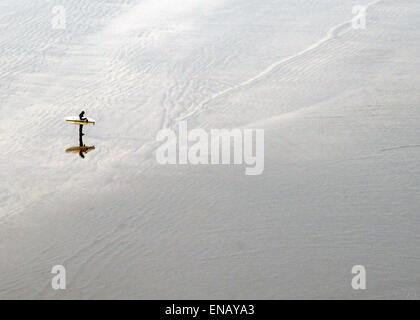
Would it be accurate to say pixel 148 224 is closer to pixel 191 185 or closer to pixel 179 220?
pixel 179 220

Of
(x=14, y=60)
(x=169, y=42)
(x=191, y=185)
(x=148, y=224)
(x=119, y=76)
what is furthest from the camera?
(x=169, y=42)

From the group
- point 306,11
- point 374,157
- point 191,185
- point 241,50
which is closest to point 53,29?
point 241,50

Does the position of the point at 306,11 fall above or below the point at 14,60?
above

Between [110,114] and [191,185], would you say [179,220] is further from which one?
[110,114]

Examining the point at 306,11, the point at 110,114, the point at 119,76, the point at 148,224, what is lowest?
the point at 148,224

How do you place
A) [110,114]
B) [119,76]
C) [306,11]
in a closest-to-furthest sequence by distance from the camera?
[110,114] < [119,76] < [306,11]

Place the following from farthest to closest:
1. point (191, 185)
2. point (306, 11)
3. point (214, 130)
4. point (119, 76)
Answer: point (306, 11) < point (119, 76) < point (214, 130) < point (191, 185)
